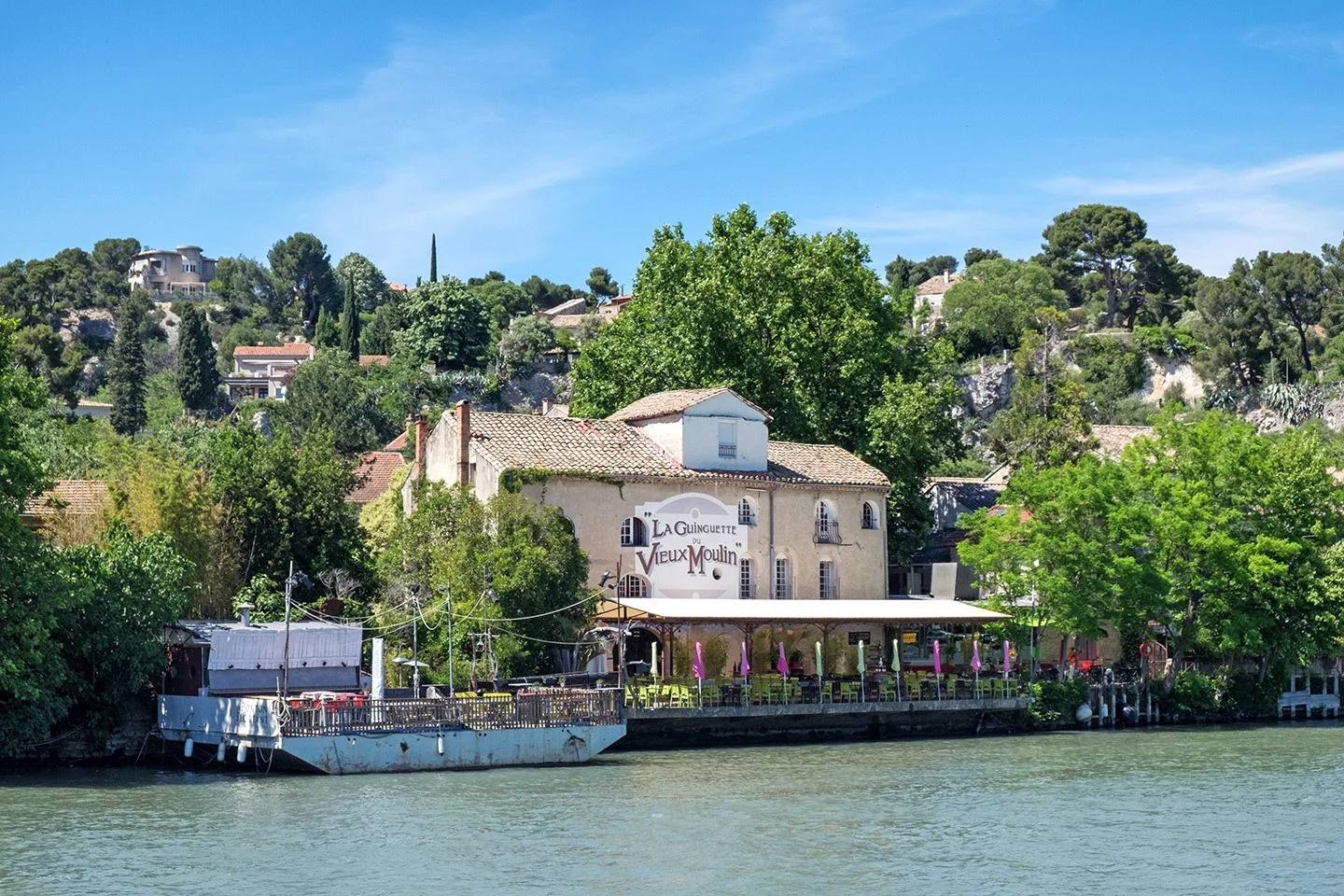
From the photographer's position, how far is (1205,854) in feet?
101

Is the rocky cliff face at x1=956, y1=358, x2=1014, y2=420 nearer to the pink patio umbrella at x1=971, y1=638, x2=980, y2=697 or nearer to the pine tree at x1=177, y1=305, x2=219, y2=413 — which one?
the pine tree at x1=177, y1=305, x2=219, y2=413

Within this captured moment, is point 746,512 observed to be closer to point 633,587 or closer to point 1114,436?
point 633,587

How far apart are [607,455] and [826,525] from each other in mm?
8084

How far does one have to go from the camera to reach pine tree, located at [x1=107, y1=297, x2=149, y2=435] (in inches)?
4929

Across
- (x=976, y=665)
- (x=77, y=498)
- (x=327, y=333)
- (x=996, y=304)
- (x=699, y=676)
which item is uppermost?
(x=327, y=333)

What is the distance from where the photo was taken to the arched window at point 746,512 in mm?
55312

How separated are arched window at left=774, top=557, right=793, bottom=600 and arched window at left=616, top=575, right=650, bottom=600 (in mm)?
5073

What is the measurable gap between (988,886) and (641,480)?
26.9 meters

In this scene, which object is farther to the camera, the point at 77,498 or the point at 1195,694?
the point at 77,498

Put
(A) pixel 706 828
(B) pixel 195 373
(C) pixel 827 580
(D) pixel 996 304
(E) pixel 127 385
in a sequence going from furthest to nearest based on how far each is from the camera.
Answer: (B) pixel 195 373 → (E) pixel 127 385 → (D) pixel 996 304 → (C) pixel 827 580 → (A) pixel 706 828

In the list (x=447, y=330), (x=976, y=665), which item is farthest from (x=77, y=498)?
(x=447, y=330)

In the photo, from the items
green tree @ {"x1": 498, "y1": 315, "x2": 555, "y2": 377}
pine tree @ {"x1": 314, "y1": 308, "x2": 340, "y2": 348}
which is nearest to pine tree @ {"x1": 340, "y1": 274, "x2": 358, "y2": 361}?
pine tree @ {"x1": 314, "y1": 308, "x2": 340, "y2": 348}

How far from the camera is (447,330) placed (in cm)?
12488

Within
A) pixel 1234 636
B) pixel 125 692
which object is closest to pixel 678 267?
pixel 1234 636
